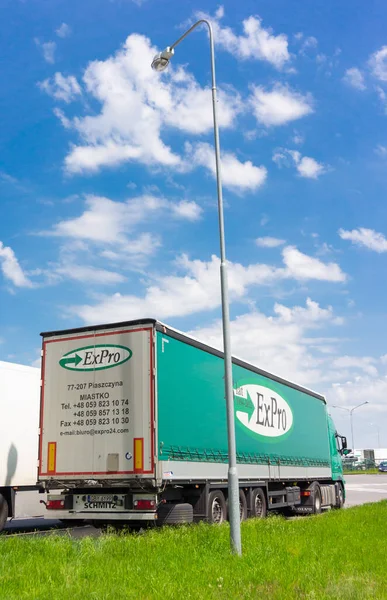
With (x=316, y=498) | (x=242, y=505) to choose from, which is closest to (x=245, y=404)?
(x=242, y=505)

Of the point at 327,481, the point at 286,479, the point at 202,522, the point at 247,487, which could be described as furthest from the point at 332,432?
the point at 202,522

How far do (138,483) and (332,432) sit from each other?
46.2 feet

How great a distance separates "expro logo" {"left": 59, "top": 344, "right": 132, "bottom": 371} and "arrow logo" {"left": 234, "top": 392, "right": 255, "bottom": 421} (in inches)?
166

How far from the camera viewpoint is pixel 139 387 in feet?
41.1

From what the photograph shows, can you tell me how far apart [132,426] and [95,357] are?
63.7 inches

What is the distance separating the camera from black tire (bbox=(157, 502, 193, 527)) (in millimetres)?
12578

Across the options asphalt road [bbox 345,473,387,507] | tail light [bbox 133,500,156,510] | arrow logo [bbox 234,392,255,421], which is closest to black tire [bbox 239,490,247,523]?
arrow logo [bbox 234,392,255,421]

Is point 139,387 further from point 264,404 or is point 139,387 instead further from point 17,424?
point 264,404

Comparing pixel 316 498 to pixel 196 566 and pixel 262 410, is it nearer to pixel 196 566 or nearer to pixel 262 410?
pixel 262 410

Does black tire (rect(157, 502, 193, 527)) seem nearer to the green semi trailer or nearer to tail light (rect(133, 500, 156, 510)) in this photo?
the green semi trailer

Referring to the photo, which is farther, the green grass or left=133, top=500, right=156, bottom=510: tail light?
left=133, top=500, right=156, bottom=510: tail light

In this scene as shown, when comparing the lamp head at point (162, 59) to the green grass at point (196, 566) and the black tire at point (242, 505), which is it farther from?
the black tire at point (242, 505)

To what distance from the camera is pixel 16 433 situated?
14711 millimetres

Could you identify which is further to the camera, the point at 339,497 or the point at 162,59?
the point at 339,497
